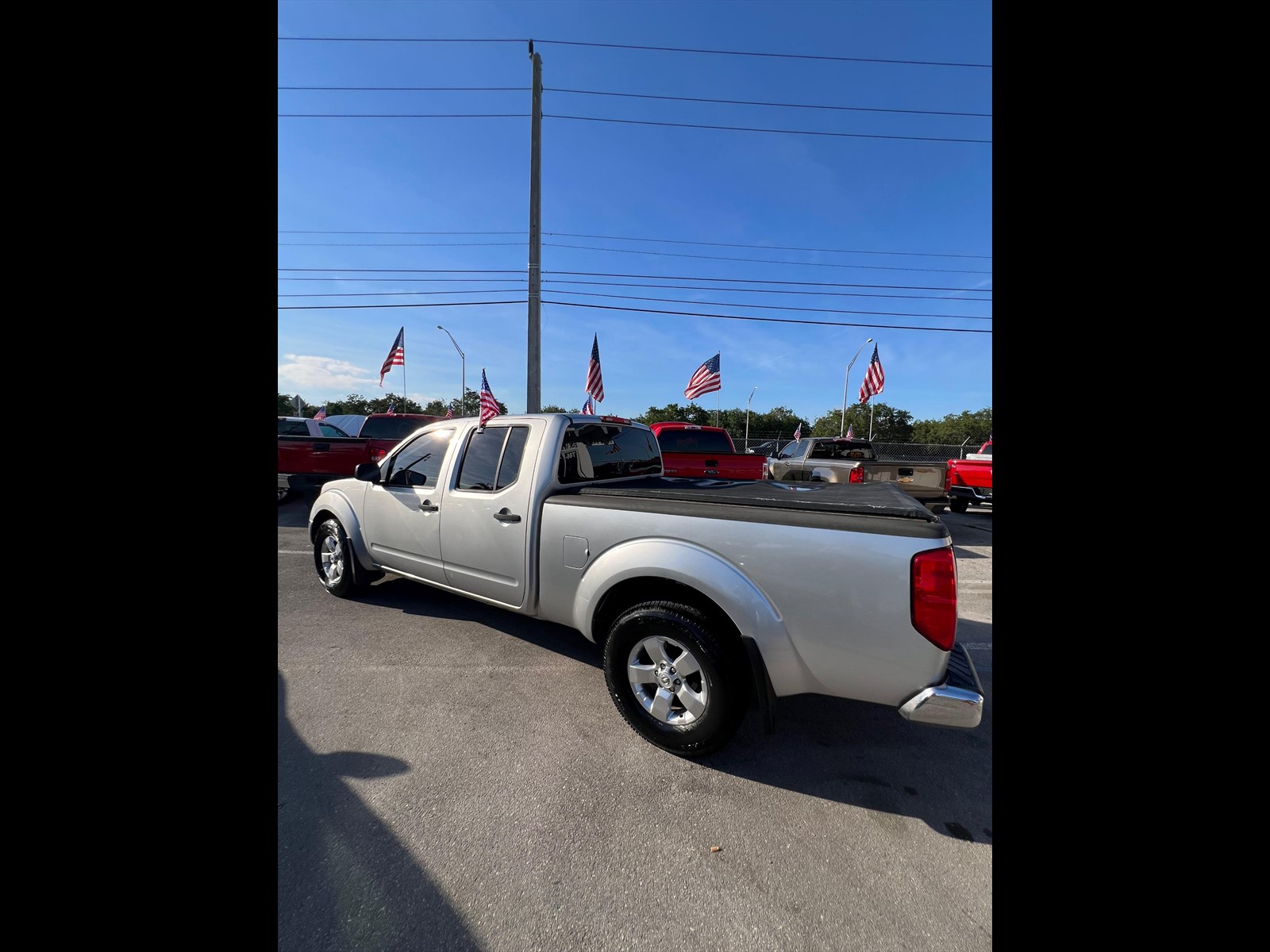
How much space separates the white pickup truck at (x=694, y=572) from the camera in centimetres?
201

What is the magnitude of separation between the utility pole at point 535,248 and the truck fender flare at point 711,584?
10.4 metres

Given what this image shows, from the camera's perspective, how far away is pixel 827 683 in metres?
2.17

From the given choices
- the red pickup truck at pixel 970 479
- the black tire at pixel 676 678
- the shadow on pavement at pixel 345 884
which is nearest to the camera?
the shadow on pavement at pixel 345 884

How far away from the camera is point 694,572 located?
2404 millimetres

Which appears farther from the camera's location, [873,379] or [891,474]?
[873,379]

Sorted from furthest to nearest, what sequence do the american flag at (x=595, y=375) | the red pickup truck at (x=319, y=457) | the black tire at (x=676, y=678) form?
the american flag at (x=595, y=375), the red pickup truck at (x=319, y=457), the black tire at (x=676, y=678)

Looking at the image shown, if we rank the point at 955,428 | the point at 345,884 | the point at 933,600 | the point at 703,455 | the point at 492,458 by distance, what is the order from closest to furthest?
1. the point at 345,884
2. the point at 933,600
3. the point at 492,458
4. the point at 703,455
5. the point at 955,428

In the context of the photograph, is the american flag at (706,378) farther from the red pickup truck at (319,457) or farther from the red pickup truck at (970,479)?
the red pickup truck at (319,457)

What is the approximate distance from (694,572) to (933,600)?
41.3 inches

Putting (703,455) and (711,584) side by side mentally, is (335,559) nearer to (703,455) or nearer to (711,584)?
(711,584)

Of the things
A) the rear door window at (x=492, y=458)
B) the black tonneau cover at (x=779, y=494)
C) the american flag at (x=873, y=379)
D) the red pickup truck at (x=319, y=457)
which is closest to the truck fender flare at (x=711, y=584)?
the black tonneau cover at (x=779, y=494)

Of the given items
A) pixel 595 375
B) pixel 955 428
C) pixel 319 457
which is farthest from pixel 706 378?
pixel 955 428
